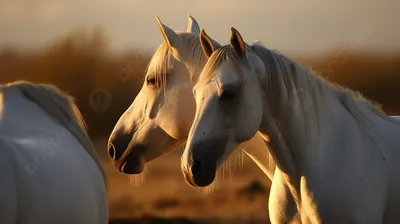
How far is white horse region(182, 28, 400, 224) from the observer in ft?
8.01

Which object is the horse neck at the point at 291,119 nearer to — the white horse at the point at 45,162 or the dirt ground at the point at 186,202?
the white horse at the point at 45,162

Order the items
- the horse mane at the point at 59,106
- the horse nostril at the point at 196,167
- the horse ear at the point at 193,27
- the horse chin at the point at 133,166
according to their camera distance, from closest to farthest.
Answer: the horse nostril at the point at 196,167 → the horse mane at the point at 59,106 → the horse chin at the point at 133,166 → the horse ear at the point at 193,27

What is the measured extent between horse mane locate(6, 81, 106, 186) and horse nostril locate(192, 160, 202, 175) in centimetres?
57

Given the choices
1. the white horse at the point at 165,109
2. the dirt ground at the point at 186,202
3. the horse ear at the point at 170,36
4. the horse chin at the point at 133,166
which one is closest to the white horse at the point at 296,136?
the white horse at the point at 165,109

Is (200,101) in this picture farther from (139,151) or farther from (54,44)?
(54,44)

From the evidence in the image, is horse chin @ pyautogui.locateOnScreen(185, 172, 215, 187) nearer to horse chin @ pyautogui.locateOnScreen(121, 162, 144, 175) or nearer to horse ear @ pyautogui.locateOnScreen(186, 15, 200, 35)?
horse chin @ pyautogui.locateOnScreen(121, 162, 144, 175)

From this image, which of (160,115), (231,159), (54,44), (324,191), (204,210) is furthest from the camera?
(204,210)

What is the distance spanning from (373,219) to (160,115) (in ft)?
3.51

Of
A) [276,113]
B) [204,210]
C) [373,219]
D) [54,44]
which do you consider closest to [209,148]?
[276,113]

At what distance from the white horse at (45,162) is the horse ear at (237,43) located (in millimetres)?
735

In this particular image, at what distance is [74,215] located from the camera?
2.38m

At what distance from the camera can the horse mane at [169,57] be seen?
3066 millimetres

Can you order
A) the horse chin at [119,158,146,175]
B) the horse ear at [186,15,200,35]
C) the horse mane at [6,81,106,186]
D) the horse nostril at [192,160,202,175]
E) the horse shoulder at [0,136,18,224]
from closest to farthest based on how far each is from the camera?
the horse shoulder at [0,136,18,224] → the horse nostril at [192,160,202,175] → the horse mane at [6,81,106,186] → the horse chin at [119,158,146,175] → the horse ear at [186,15,200,35]

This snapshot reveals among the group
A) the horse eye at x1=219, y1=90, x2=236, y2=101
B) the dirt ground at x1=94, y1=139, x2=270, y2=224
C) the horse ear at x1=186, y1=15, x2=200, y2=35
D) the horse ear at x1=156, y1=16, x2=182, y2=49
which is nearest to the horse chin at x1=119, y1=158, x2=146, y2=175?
the horse ear at x1=156, y1=16, x2=182, y2=49
